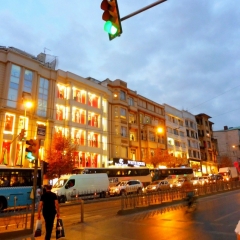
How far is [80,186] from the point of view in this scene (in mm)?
26562

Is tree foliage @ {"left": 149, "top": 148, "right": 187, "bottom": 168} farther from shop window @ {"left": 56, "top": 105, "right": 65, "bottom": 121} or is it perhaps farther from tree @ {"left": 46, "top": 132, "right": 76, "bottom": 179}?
tree @ {"left": 46, "top": 132, "right": 76, "bottom": 179}

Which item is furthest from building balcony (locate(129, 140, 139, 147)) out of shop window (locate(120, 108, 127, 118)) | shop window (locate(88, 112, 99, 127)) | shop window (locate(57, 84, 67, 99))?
shop window (locate(57, 84, 67, 99))

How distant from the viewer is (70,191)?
2545 centimetres

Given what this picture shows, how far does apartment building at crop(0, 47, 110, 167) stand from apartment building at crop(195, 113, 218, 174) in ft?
140

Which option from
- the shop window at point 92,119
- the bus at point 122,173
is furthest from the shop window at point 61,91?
the bus at point 122,173

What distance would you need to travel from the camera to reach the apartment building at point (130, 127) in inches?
1866

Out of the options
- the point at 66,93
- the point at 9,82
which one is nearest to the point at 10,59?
the point at 9,82

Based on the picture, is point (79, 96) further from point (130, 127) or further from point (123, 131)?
point (130, 127)

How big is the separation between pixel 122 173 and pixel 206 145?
48.2m

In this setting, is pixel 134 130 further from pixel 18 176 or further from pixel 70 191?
pixel 18 176

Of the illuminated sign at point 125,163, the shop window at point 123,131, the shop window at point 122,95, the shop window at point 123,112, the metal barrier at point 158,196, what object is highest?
the shop window at point 122,95

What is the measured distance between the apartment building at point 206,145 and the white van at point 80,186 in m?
53.5

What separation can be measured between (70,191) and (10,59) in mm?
20079

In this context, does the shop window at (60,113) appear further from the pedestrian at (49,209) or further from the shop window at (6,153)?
the pedestrian at (49,209)
